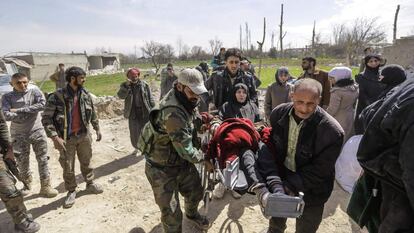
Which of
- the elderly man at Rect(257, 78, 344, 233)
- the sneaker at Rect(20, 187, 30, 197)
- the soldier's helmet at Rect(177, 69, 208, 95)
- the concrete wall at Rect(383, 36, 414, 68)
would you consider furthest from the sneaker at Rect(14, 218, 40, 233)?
the concrete wall at Rect(383, 36, 414, 68)

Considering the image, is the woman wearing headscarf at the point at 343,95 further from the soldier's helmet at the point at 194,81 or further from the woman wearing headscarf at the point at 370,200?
the woman wearing headscarf at the point at 370,200

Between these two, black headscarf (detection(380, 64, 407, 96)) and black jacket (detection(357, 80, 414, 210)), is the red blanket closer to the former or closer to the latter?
black jacket (detection(357, 80, 414, 210))

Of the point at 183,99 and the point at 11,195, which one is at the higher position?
the point at 183,99

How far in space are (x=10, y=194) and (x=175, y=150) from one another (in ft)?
7.07

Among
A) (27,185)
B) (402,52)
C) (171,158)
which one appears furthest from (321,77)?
(402,52)

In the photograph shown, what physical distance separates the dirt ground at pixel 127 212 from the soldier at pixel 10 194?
226 mm

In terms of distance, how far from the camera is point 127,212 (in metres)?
3.97

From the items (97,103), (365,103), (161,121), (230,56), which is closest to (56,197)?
(161,121)

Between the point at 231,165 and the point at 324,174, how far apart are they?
0.79 meters

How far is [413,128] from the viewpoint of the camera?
1.05 metres

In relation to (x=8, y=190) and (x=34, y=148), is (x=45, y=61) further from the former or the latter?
(x=8, y=190)

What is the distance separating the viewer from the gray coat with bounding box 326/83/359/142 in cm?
427

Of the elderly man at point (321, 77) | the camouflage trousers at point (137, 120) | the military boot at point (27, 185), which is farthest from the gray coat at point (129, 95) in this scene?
the elderly man at point (321, 77)

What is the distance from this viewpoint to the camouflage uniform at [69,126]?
12.7 ft
